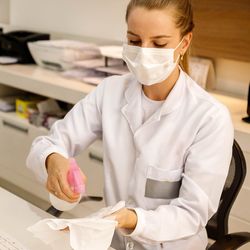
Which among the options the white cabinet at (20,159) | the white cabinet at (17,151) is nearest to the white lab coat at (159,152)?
the white cabinet at (20,159)

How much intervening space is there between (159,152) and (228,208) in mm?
286

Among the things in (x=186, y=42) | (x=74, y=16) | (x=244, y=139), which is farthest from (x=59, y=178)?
(x=74, y=16)

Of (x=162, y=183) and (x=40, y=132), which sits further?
(x=40, y=132)

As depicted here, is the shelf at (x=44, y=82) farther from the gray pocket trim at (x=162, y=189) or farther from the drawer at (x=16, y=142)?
the gray pocket trim at (x=162, y=189)

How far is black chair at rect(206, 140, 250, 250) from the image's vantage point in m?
1.16

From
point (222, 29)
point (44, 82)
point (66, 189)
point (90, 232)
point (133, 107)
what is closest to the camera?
point (90, 232)

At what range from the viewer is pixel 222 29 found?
2.19m

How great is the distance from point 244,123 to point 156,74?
761mm

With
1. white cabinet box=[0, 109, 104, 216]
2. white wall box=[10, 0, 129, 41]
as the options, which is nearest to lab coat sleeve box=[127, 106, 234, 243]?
white cabinet box=[0, 109, 104, 216]

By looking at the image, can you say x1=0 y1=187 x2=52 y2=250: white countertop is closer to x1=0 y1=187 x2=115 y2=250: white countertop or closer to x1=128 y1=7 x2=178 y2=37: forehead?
x1=0 y1=187 x2=115 y2=250: white countertop

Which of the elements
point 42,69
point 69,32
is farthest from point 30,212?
point 69,32

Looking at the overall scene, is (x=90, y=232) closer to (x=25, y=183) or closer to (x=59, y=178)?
(x=59, y=178)

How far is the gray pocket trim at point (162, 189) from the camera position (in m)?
1.18

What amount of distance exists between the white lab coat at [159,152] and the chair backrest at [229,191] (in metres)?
0.09
